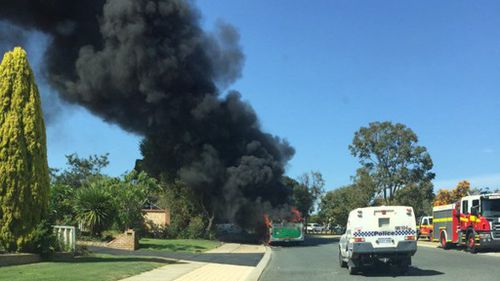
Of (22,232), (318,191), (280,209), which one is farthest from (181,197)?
(318,191)

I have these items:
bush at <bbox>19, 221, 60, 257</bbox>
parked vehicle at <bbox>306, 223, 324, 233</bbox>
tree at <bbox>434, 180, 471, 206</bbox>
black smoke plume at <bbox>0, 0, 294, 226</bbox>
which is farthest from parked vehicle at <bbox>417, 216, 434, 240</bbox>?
parked vehicle at <bbox>306, 223, 324, 233</bbox>

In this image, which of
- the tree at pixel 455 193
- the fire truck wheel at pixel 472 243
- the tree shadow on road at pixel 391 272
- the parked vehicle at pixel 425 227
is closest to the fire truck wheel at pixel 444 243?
the fire truck wheel at pixel 472 243

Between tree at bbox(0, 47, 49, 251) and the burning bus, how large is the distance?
21075 millimetres

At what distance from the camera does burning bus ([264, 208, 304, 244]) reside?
115 feet

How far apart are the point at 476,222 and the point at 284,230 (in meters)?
13.8

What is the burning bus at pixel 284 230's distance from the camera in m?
35.1

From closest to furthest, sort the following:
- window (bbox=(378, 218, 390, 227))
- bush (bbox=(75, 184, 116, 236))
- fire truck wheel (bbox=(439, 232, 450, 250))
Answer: window (bbox=(378, 218, 390, 227)) < bush (bbox=(75, 184, 116, 236)) < fire truck wheel (bbox=(439, 232, 450, 250))

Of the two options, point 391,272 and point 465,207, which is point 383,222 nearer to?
point 391,272

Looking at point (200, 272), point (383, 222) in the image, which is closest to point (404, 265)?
point (383, 222)

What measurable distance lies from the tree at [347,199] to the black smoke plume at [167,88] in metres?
22.8

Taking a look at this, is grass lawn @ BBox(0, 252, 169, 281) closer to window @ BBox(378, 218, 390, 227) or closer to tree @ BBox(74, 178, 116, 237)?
window @ BBox(378, 218, 390, 227)

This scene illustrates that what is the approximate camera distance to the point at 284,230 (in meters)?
35.2

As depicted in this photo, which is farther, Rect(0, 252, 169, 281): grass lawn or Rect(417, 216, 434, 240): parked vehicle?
Rect(417, 216, 434, 240): parked vehicle

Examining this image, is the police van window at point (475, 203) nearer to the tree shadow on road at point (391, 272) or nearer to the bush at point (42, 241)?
the tree shadow on road at point (391, 272)
